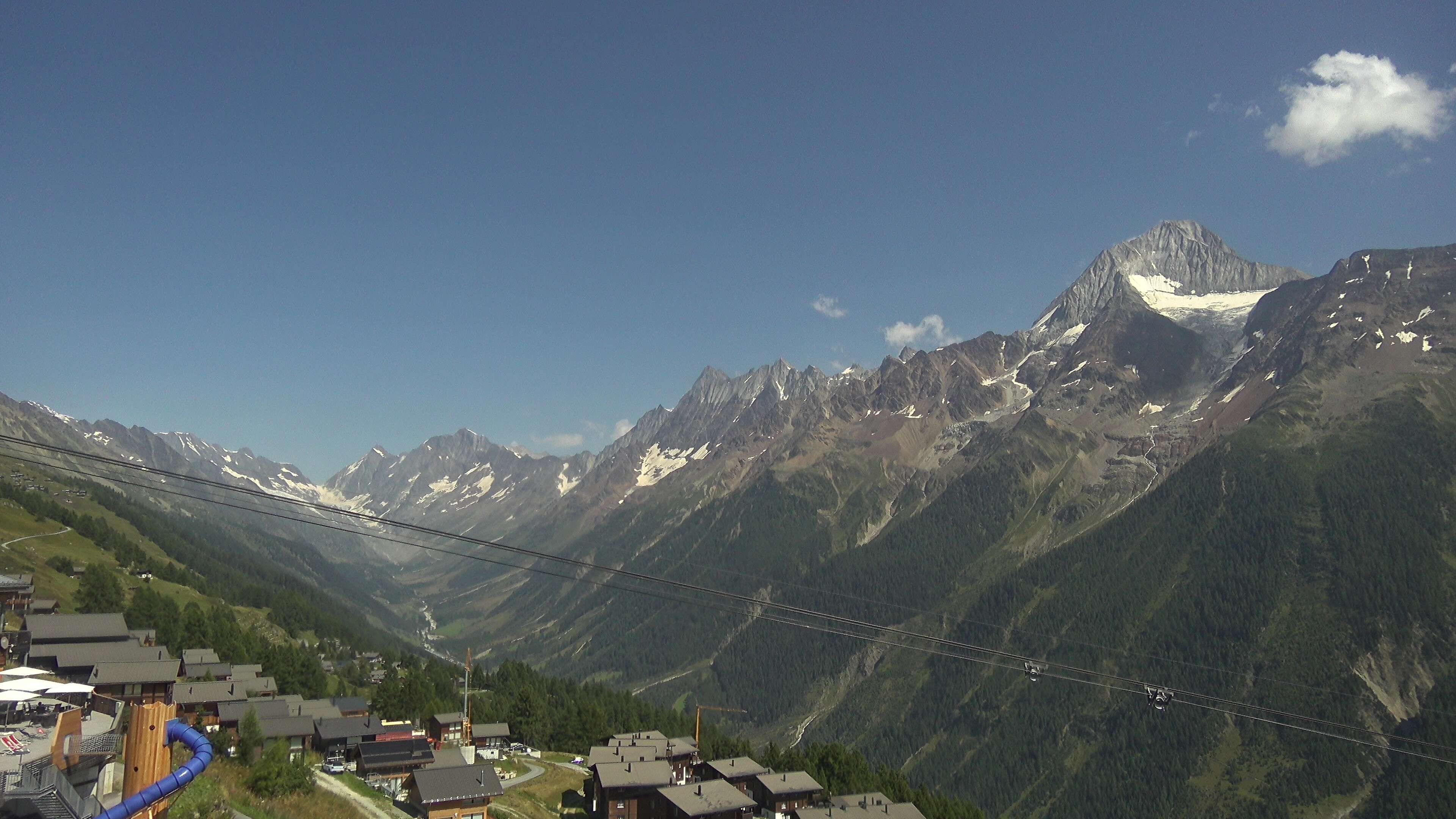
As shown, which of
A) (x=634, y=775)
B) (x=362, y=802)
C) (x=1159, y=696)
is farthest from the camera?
(x=634, y=775)

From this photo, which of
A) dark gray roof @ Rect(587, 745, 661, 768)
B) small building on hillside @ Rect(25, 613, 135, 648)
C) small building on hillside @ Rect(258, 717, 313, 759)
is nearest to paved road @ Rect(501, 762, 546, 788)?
dark gray roof @ Rect(587, 745, 661, 768)

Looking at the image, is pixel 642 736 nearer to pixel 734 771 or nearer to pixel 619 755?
pixel 619 755

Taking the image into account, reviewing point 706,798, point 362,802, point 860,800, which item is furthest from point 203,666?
point 860,800

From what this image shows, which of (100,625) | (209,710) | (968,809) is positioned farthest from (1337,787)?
(100,625)

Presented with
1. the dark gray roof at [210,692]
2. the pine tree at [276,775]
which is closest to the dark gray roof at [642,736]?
the dark gray roof at [210,692]

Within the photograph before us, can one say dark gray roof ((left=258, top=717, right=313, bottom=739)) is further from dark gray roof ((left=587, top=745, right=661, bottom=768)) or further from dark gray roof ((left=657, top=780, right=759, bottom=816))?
dark gray roof ((left=657, top=780, right=759, bottom=816))

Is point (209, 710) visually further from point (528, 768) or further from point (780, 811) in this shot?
point (780, 811)
